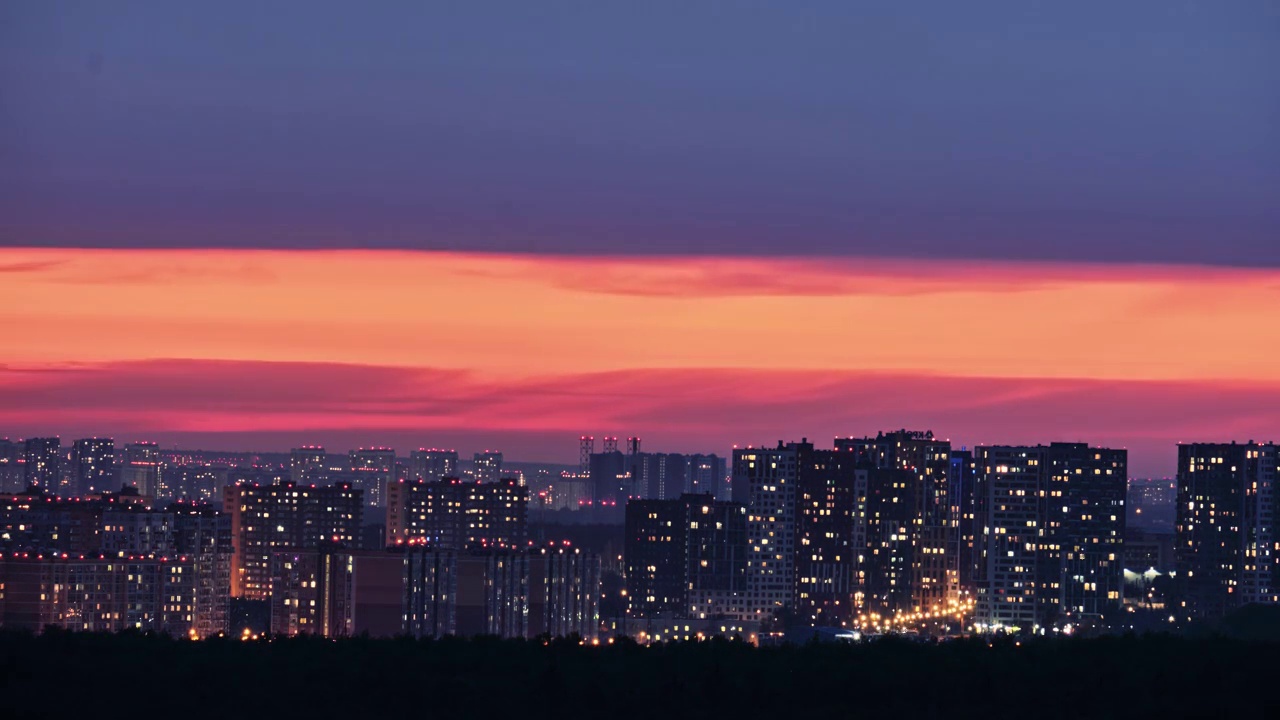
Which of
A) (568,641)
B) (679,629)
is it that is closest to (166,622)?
(679,629)

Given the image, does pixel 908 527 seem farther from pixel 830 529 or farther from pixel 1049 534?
pixel 1049 534

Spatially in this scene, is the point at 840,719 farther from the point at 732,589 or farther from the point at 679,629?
the point at 732,589

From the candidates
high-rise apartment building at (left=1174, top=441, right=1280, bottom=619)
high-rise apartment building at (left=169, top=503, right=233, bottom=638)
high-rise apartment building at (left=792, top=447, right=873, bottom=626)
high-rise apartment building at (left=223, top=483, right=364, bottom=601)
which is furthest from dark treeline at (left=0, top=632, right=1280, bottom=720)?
high-rise apartment building at (left=792, top=447, right=873, bottom=626)

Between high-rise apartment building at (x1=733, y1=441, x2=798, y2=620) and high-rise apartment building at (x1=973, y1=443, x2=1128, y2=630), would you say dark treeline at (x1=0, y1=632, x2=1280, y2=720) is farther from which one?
high-rise apartment building at (x1=733, y1=441, x2=798, y2=620)

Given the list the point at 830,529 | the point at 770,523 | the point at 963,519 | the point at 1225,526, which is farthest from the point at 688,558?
the point at 1225,526

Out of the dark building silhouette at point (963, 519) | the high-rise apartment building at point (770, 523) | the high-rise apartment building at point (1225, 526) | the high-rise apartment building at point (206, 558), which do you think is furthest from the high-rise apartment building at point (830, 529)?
the high-rise apartment building at point (206, 558)

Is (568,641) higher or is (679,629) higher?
(568,641)
